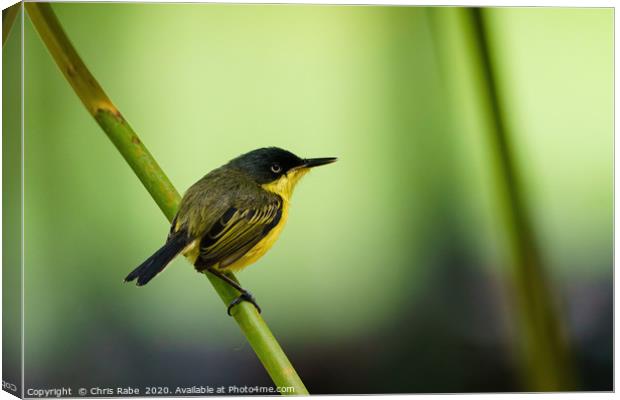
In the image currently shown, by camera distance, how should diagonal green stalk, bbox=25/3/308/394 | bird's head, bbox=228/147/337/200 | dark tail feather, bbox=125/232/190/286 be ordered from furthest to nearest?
bird's head, bbox=228/147/337/200
dark tail feather, bbox=125/232/190/286
diagonal green stalk, bbox=25/3/308/394

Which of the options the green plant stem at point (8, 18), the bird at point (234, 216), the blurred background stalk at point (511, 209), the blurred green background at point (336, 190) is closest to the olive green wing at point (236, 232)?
the bird at point (234, 216)

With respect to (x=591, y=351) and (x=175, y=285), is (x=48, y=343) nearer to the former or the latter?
(x=175, y=285)

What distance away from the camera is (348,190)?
3.38m

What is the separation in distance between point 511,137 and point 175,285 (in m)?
1.41

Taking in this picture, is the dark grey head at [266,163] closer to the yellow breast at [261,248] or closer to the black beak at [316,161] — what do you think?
the black beak at [316,161]

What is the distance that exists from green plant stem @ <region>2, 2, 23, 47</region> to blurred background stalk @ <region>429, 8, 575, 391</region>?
1604 millimetres

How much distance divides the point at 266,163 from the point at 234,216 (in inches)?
10.9

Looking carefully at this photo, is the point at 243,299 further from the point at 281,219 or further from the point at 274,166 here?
the point at 274,166

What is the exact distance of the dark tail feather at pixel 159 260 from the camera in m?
2.96

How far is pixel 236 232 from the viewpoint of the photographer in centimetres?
313

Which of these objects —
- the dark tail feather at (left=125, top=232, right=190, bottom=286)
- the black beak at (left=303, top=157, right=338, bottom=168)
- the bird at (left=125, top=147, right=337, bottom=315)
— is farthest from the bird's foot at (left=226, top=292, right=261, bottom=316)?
the black beak at (left=303, top=157, right=338, bottom=168)

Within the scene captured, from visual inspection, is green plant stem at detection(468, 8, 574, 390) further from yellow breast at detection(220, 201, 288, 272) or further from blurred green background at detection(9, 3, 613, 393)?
yellow breast at detection(220, 201, 288, 272)

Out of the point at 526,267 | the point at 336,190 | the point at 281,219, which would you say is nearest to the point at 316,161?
the point at 336,190

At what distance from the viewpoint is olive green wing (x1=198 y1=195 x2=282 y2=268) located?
10.0ft
